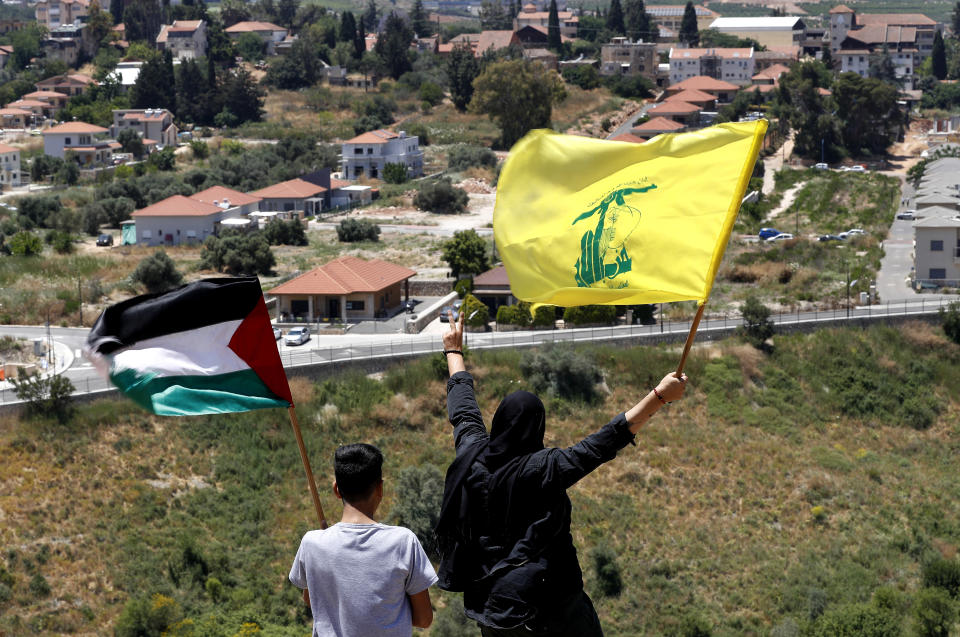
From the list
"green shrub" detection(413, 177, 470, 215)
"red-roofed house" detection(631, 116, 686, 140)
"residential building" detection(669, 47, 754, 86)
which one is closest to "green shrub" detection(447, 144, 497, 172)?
"red-roofed house" detection(631, 116, 686, 140)

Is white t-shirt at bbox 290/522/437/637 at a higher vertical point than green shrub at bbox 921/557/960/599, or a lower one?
higher

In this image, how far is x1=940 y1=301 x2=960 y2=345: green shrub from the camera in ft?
123

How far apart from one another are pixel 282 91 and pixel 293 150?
72.1 feet

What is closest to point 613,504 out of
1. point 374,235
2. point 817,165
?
point 374,235

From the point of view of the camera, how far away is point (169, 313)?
589cm

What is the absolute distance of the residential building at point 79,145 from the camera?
244ft

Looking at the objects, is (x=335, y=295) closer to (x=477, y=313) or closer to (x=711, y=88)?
(x=477, y=313)

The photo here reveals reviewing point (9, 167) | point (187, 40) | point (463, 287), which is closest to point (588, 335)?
point (463, 287)

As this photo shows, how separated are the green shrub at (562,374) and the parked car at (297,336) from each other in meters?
6.67

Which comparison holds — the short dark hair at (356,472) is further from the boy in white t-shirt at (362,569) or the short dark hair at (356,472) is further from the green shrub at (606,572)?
the green shrub at (606,572)

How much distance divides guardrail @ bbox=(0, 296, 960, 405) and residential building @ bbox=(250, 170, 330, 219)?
76.7ft

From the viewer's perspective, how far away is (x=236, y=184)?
66938 millimetres

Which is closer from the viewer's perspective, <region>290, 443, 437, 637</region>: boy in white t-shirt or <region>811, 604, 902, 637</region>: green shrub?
<region>290, 443, 437, 637</region>: boy in white t-shirt

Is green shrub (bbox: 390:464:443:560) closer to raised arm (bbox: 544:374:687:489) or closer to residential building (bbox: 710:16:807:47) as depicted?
raised arm (bbox: 544:374:687:489)
